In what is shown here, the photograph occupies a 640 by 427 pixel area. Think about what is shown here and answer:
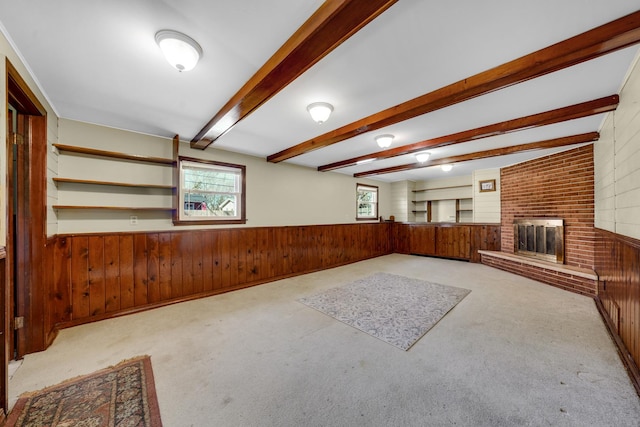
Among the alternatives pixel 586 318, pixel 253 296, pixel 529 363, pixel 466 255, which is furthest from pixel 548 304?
pixel 253 296

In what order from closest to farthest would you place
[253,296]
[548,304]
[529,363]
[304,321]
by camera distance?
[529,363], [304,321], [548,304], [253,296]

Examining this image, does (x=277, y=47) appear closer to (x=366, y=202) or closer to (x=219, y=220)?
(x=219, y=220)

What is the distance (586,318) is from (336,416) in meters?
3.17

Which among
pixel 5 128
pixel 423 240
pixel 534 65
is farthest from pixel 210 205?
pixel 423 240

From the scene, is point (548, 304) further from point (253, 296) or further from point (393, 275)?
point (253, 296)

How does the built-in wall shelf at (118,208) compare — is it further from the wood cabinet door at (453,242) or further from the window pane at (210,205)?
the wood cabinet door at (453,242)

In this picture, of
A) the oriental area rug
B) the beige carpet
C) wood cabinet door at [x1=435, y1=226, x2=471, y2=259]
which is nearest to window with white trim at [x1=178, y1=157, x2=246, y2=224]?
the beige carpet

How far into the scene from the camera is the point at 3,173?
145 centimetres

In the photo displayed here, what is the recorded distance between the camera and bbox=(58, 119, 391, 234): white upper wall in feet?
8.87

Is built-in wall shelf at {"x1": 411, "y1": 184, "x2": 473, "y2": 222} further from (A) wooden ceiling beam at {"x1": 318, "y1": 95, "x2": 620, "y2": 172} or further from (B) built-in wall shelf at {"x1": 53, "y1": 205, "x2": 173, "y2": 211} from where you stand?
(B) built-in wall shelf at {"x1": 53, "y1": 205, "x2": 173, "y2": 211}

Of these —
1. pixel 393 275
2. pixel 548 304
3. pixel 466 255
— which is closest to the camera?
pixel 548 304

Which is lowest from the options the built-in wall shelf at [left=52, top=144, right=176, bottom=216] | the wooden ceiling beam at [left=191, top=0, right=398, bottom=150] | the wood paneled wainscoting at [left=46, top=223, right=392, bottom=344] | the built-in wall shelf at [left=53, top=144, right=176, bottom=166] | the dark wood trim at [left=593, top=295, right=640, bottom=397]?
the dark wood trim at [left=593, top=295, right=640, bottom=397]

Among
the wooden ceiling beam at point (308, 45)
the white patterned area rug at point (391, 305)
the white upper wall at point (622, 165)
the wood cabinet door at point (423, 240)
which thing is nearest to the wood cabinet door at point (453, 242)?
the wood cabinet door at point (423, 240)

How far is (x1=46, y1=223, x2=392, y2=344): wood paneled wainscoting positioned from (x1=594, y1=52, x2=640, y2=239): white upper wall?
4.22m
